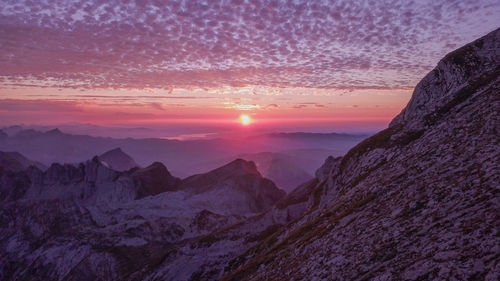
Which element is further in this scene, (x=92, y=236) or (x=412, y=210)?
(x=92, y=236)

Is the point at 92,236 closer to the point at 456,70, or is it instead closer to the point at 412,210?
the point at 412,210

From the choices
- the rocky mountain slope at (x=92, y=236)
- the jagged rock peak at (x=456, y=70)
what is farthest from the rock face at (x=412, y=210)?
the rocky mountain slope at (x=92, y=236)

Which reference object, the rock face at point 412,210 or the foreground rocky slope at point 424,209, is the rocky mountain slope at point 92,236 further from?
the foreground rocky slope at point 424,209

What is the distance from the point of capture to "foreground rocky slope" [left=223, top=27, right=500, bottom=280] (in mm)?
16438

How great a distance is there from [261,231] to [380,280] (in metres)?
78.2

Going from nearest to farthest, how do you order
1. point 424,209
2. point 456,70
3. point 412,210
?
1. point 424,209
2. point 412,210
3. point 456,70

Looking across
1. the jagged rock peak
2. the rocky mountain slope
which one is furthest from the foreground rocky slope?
the rocky mountain slope

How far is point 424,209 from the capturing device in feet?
74.3

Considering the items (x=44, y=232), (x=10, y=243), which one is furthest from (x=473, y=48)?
(x=10, y=243)

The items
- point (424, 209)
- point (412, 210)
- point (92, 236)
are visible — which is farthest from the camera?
point (92, 236)

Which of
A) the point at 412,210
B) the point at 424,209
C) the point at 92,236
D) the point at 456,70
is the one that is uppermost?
the point at 456,70

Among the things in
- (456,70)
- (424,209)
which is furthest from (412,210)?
(456,70)

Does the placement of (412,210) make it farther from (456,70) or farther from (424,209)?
(456,70)

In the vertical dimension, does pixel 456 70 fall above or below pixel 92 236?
above
